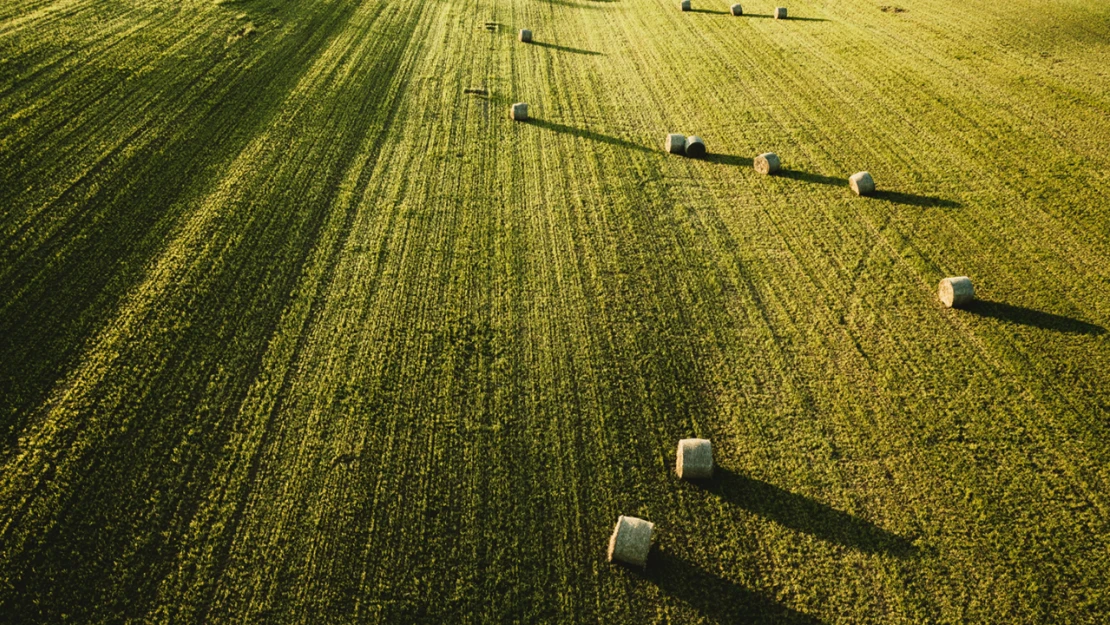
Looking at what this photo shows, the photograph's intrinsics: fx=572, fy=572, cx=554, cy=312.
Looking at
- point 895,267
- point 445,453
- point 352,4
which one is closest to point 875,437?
point 895,267

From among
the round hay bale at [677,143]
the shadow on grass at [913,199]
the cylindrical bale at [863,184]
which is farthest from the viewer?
the round hay bale at [677,143]

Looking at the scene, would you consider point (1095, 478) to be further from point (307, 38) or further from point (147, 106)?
point (307, 38)

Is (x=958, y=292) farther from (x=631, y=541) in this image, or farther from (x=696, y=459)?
(x=631, y=541)

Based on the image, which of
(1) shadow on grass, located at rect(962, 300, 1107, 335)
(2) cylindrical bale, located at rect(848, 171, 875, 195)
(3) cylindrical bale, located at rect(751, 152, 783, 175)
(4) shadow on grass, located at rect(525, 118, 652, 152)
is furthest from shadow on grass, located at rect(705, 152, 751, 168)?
(1) shadow on grass, located at rect(962, 300, 1107, 335)

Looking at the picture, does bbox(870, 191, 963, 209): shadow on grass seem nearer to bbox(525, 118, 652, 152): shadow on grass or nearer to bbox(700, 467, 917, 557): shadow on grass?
bbox(525, 118, 652, 152): shadow on grass

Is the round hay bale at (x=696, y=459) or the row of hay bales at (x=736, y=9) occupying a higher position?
the row of hay bales at (x=736, y=9)

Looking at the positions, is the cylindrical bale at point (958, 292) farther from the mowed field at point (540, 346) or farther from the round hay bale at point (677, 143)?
the round hay bale at point (677, 143)

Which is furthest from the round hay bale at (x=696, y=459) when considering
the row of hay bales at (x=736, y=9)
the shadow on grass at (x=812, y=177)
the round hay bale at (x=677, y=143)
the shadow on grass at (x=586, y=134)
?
the row of hay bales at (x=736, y=9)
